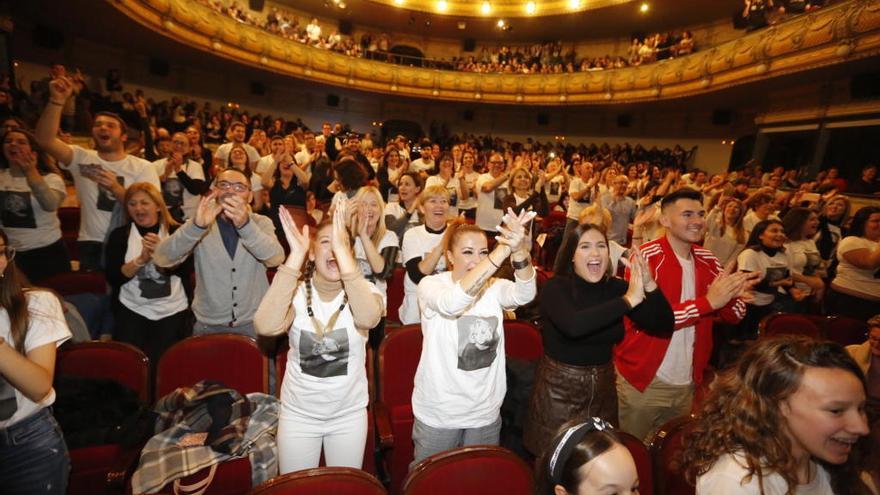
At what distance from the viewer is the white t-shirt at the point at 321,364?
5.81 feet

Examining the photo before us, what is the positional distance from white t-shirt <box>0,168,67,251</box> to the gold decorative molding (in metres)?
7.26

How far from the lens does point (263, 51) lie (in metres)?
13.7

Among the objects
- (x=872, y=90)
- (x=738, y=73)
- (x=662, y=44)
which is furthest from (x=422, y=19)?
(x=872, y=90)

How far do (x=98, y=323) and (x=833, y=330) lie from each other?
538cm

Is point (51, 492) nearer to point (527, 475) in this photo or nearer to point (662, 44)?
point (527, 475)

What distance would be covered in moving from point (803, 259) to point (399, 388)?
3.86 meters

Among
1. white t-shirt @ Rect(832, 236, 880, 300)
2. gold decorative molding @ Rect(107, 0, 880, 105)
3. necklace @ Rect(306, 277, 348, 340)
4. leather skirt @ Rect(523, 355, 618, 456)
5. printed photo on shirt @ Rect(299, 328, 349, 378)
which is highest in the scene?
gold decorative molding @ Rect(107, 0, 880, 105)

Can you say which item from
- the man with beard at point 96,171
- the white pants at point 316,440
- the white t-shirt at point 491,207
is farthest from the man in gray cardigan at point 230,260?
the white t-shirt at point 491,207

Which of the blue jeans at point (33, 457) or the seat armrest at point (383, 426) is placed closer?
the blue jeans at point (33, 457)

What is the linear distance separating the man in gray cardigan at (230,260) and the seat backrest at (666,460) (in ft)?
7.04

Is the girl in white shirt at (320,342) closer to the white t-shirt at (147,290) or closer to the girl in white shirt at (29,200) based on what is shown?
the white t-shirt at (147,290)

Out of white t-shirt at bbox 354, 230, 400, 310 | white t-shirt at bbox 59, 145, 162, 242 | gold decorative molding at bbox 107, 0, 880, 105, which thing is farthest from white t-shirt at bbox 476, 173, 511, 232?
gold decorative molding at bbox 107, 0, 880, 105

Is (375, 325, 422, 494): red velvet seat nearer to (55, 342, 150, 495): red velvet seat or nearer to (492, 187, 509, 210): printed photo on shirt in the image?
(55, 342, 150, 495): red velvet seat

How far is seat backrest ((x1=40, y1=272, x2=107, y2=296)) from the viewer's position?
2.83 m
